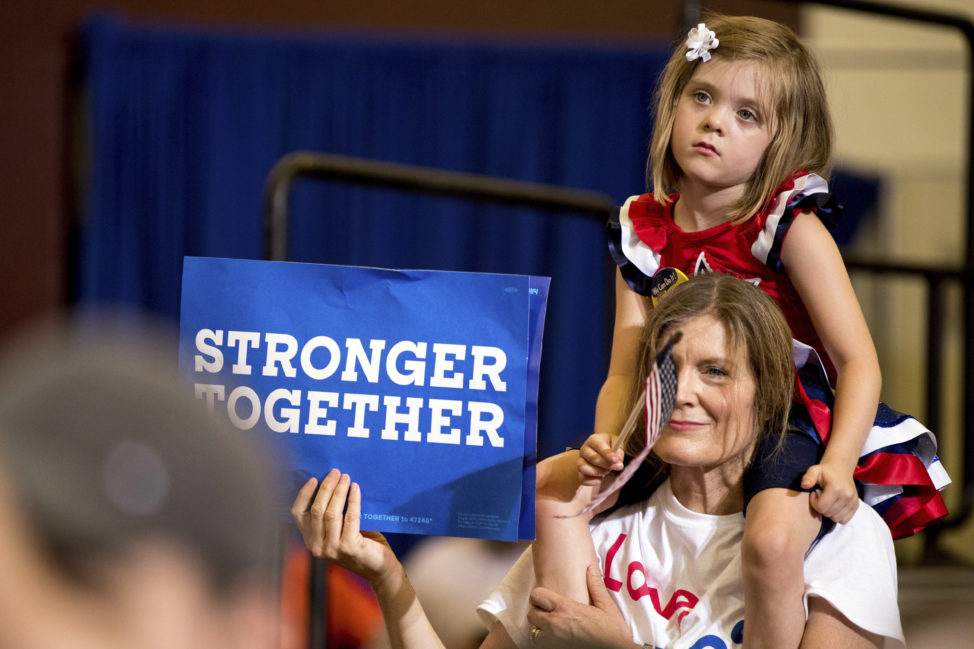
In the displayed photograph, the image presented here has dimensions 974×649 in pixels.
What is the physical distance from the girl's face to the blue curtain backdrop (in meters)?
3.52

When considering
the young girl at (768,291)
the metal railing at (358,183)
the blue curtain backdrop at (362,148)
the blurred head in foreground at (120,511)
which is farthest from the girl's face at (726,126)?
the blue curtain backdrop at (362,148)

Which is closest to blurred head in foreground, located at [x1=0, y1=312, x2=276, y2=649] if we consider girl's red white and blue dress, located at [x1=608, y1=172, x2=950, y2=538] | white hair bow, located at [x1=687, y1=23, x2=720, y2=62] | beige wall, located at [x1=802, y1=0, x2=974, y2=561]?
girl's red white and blue dress, located at [x1=608, y1=172, x2=950, y2=538]

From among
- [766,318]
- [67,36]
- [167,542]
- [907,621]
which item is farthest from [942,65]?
[167,542]

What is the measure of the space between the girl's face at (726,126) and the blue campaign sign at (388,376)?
279mm

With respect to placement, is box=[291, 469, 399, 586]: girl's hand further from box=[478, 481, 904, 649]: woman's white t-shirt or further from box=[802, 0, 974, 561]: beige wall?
box=[802, 0, 974, 561]: beige wall

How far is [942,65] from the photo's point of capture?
5.39 meters

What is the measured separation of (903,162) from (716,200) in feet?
14.6

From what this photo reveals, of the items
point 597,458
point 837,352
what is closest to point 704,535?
point 597,458

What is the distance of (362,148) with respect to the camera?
5.09m

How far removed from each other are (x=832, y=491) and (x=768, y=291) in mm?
305

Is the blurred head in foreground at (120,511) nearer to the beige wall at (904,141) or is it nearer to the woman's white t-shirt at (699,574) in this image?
the woman's white t-shirt at (699,574)

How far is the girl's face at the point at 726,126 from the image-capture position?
1392 mm

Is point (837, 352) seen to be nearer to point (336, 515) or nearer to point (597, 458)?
point (597, 458)

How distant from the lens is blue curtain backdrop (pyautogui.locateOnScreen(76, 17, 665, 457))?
4.94 meters
